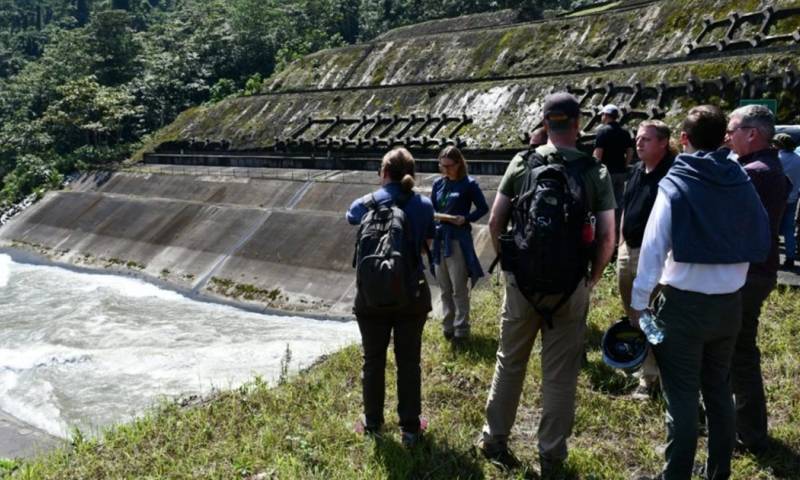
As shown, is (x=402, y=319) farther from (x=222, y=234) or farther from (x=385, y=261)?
(x=222, y=234)

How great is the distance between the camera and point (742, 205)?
117 inches

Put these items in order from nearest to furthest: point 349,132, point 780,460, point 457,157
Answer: point 780,460, point 457,157, point 349,132

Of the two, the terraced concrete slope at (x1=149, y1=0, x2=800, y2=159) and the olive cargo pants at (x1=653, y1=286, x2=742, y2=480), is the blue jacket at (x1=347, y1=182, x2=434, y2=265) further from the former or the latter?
the terraced concrete slope at (x1=149, y1=0, x2=800, y2=159)

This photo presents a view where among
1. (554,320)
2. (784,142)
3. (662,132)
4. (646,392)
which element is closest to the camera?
(554,320)

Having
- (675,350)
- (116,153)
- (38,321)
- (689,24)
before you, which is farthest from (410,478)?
(116,153)

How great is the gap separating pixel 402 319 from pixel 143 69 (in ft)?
161

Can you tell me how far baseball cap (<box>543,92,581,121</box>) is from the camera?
3.28 meters

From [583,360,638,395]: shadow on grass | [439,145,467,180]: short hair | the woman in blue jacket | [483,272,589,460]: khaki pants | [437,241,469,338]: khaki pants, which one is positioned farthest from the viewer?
[437,241,469,338]: khaki pants

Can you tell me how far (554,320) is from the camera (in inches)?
134

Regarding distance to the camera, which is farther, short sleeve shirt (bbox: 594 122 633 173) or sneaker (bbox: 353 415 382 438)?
short sleeve shirt (bbox: 594 122 633 173)

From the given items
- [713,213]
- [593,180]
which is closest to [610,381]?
[593,180]

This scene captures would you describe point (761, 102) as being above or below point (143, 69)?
below

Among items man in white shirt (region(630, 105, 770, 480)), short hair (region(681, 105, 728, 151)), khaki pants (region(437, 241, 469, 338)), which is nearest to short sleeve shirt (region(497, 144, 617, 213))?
man in white shirt (region(630, 105, 770, 480))

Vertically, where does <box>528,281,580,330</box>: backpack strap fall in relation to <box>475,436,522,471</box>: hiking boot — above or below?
above
